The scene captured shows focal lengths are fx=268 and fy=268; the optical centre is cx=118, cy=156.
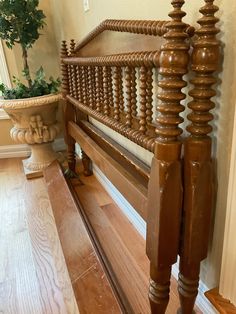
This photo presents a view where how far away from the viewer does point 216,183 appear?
691mm

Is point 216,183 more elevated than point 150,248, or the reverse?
point 216,183

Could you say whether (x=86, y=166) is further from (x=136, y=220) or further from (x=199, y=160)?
(x=199, y=160)

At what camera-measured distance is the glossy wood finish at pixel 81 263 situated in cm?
89

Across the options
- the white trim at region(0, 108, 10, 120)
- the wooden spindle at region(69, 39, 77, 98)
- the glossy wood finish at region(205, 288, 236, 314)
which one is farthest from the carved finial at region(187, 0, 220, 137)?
the white trim at region(0, 108, 10, 120)

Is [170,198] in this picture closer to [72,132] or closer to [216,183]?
[216,183]

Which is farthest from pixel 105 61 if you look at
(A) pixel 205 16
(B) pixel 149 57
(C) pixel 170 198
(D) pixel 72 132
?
(D) pixel 72 132

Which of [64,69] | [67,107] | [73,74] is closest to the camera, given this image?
[73,74]

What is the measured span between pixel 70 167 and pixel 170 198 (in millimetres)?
1376

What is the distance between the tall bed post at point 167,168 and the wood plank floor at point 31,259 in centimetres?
42

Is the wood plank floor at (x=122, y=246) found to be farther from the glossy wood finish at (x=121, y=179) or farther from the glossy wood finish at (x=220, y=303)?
the glossy wood finish at (x=121, y=179)

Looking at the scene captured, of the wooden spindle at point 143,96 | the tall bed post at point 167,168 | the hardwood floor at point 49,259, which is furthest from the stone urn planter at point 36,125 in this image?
the tall bed post at point 167,168

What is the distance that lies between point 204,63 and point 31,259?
1083mm

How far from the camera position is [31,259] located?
3.96 feet

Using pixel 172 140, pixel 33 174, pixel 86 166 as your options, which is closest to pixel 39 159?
pixel 33 174
